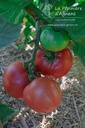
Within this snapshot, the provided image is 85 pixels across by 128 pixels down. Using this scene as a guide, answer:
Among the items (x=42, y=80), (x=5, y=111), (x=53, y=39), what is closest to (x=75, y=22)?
(x=53, y=39)

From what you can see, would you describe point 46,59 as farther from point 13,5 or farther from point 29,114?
point 29,114

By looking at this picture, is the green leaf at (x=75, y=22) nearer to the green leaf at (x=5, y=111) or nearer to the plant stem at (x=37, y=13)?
the plant stem at (x=37, y=13)

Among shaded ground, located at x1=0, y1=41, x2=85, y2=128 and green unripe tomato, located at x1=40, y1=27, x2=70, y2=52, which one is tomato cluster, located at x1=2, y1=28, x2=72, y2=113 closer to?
green unripe tomato, located at x1=40, y1=27, x2=70, y2=52

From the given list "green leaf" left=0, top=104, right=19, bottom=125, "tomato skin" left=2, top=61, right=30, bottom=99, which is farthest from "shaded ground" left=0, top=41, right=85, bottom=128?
"tomato skin" left=2, top=61, right=30, bottom=99

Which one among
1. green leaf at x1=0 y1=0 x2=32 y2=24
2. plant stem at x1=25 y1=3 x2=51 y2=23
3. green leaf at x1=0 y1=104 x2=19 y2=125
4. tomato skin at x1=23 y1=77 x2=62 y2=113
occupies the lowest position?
green leaf at x1=0 y1=104 x2=19 y2=125

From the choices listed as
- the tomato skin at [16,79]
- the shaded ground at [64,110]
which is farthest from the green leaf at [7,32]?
the shaded ground at [64,110]

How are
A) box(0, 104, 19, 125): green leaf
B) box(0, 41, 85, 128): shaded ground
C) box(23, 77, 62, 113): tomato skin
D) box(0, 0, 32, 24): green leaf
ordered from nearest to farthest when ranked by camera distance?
box(0, 0, 32, 24): green leaf
box(23, 77, 62, 113): tomato skin
box(0, 104, 19, 125): green leaf
box(0, 41, 85, 128): shaded ground
